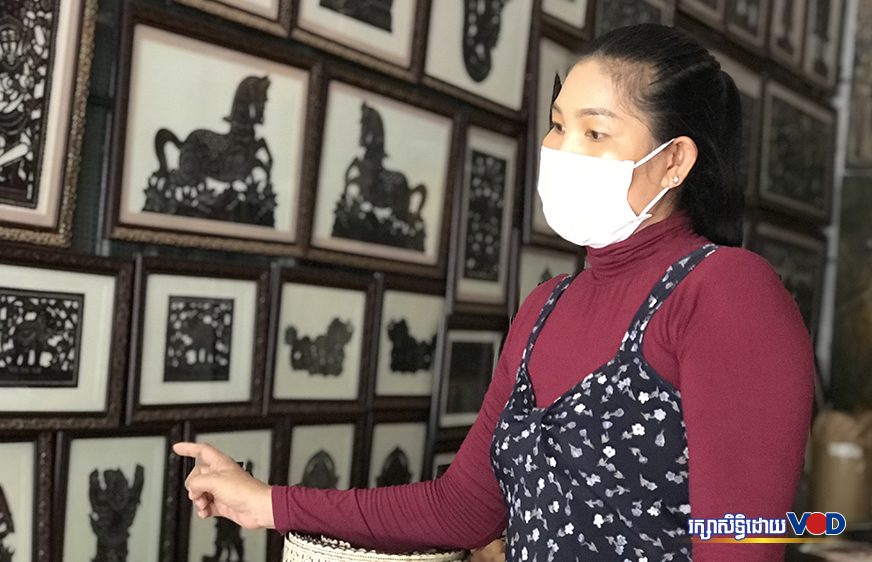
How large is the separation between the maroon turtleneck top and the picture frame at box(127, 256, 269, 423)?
428mm

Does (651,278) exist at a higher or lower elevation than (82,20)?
lower

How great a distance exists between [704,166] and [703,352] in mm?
292

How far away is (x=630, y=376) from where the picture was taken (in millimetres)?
1259

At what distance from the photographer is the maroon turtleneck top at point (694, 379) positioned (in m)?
1.14

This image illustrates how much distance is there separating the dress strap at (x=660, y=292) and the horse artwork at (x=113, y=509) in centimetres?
94

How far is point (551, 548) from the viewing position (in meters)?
1.31

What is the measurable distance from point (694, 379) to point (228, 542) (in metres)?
1.12

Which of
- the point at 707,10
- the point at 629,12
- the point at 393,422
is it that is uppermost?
the point at 707,10

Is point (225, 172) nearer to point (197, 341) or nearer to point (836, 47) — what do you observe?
point (197, 341)

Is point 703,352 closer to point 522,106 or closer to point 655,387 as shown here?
point 655,387

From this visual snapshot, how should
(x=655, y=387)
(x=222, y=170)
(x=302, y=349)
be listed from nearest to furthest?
1. (x=655, y=387)
2. (x=222, y=170)
3. (x=302, y=349)

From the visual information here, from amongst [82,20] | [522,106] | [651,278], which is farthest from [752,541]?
[522,106]

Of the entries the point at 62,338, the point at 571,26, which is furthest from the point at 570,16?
the point at 62,338

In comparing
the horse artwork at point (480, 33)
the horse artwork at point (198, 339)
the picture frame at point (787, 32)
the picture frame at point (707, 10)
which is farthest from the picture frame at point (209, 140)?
the picture frame at point (787, 32)
